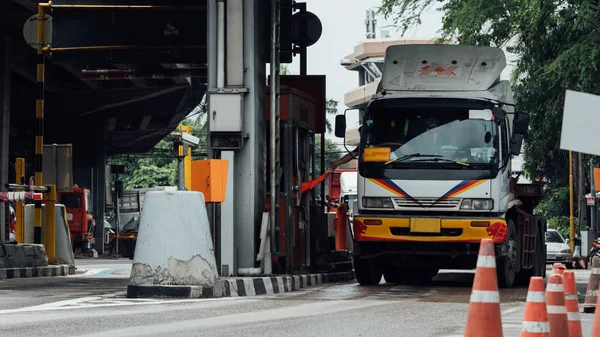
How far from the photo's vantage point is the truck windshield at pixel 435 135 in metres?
18.1

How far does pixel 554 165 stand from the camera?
171ft

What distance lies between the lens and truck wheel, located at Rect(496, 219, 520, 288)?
18766mm

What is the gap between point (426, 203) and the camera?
1806 centimetres

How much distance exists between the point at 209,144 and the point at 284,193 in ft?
7.33

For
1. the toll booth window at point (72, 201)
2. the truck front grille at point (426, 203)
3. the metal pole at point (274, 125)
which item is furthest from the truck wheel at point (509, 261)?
the toll booth window at point (72, 201)

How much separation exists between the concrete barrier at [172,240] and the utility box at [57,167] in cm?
953

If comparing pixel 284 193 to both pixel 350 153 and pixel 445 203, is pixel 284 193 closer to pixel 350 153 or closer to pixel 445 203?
pixel 350 153

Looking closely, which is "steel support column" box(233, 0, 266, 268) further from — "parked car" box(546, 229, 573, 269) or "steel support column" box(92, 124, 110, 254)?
"steel support column" box(92, 124, 110, 254)

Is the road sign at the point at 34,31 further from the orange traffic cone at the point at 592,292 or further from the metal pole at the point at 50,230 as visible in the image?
the orange traffic cone at the point at 592,292

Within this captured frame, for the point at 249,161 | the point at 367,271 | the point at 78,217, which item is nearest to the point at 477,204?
the point at 367,271

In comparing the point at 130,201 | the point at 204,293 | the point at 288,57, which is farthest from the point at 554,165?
the point at 204,293

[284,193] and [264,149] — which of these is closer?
[264,149]

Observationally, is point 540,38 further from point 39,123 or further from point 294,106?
point 39,123

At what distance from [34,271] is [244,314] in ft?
35.1
